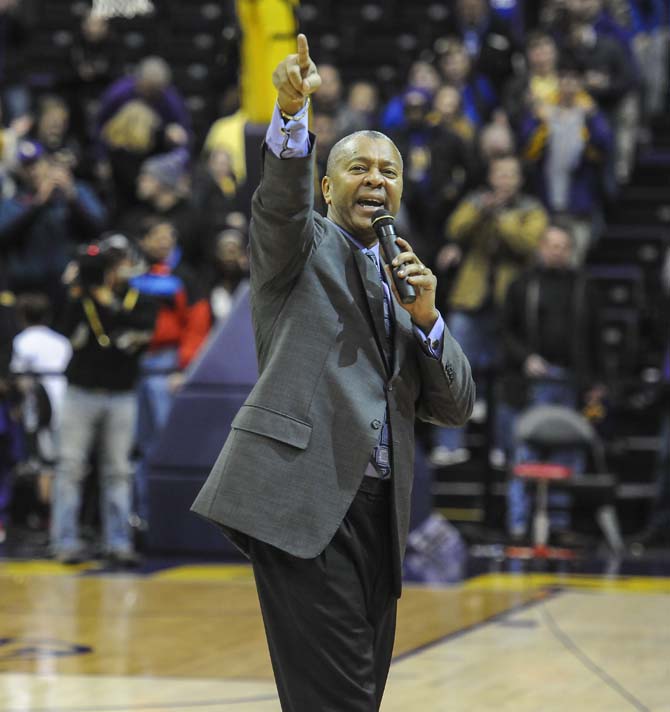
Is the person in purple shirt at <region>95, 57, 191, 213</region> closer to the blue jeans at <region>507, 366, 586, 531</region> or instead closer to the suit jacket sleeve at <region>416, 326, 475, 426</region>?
the blue jeans at <region>507, 366, 586, 531</region>

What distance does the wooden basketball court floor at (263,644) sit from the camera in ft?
21.3

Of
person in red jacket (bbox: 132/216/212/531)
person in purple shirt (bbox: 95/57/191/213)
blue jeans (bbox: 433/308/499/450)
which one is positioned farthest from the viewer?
person in purple shirt (bbox: 95/57/191/213)

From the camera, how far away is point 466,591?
369 inches

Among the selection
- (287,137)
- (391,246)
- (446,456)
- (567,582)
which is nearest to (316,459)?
(391,246)

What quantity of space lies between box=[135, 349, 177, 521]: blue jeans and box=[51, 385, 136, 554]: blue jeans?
0.73m

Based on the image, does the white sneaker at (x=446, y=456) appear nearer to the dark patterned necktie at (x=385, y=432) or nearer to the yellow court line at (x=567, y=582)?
the yellow court line at (x=567, y=582)

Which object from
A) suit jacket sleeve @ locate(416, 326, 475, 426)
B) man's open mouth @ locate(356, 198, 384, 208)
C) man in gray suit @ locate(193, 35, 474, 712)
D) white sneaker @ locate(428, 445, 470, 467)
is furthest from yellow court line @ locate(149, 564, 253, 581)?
man's open mouth @ locate(356, 198, 384, 208)

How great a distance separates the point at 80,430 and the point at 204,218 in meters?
2.98

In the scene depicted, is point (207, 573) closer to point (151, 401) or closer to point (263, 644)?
point (151, 401)

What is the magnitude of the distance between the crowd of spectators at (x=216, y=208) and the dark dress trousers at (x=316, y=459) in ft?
20.4

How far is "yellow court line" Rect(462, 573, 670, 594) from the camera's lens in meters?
9.53

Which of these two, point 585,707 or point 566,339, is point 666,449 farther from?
point 585,707

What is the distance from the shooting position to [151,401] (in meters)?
11.4

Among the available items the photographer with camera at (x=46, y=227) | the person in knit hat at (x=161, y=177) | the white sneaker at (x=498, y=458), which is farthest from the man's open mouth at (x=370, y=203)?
the photographer with camera at (x=46, y=227)
